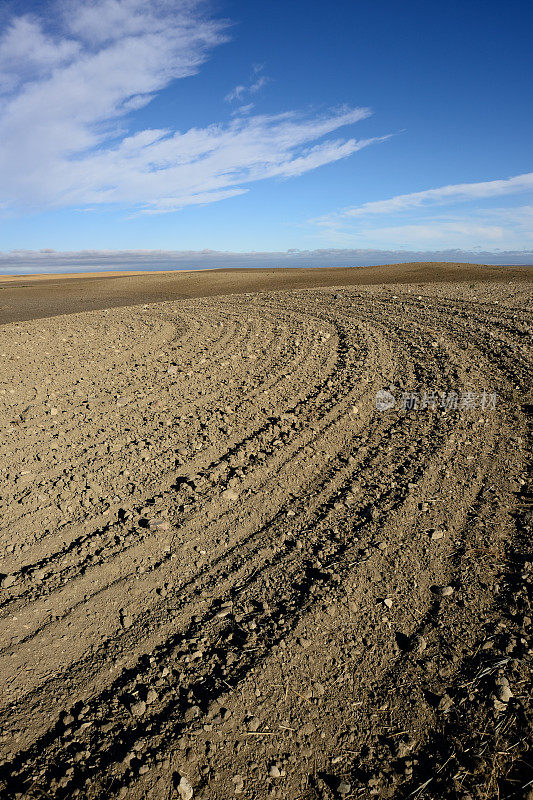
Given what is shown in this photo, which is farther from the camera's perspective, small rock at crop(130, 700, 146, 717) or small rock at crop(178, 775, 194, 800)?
small rock at crop(130, 700, 146, 717)

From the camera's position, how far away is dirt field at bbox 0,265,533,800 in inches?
80.8

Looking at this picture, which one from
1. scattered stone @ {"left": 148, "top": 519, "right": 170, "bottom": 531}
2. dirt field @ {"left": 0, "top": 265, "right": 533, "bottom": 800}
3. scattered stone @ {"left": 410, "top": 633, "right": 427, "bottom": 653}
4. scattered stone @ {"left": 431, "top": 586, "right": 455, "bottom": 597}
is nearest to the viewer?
dirt field @ {"left": 0, "top": 265, "right": 533, "bottom": 800}

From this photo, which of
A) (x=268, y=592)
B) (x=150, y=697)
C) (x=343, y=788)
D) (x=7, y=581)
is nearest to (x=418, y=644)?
(x=343, y=788)

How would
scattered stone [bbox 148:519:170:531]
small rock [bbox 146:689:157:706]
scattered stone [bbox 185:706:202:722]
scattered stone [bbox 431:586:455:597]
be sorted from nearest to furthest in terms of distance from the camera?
1. scattered stone [bbox 185:706:202:722]
2. small rock [bbox 146:689:157:706]
3. scattered stone [bbox 431:586:455:597]
4. scattered stone [bbox 148:519:170:531]

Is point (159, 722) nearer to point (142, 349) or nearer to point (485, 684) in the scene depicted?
point (485, 684)

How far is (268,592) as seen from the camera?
2.99 meters

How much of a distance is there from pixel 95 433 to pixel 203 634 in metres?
3.34

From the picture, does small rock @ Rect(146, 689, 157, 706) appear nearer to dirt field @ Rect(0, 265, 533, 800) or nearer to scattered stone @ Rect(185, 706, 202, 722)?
dirt field @ Rect(0, 265, 533, 800)

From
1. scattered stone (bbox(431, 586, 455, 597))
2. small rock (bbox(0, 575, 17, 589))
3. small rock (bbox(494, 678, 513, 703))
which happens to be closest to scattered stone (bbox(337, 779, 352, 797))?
small rock (bbox(494, 678, 513, 703))

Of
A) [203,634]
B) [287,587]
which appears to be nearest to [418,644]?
[287,587]

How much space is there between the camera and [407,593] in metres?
2.91

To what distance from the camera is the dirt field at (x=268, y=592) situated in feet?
6.73

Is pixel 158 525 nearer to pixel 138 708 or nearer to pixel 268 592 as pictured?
pixel 268 592

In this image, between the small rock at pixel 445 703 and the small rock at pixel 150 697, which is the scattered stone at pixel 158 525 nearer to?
the small rock at pixel 150 697
